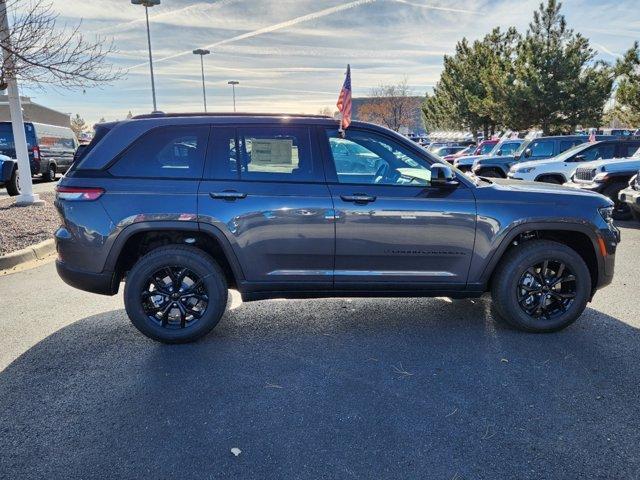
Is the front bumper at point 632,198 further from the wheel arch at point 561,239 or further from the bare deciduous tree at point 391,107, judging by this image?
the bare deciduous tree at point 391,107

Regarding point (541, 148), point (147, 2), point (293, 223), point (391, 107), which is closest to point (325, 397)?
point (293, 223)

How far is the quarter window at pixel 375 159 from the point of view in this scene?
4.00 meters

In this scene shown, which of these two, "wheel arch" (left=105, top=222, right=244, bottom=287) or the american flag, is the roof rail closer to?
the american flag

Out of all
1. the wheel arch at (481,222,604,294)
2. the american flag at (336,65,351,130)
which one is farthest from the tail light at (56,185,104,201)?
the wheel arch at (481,222,604,294)

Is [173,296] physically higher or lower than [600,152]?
lower

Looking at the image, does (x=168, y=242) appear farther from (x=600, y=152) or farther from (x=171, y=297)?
(x=600, y=152)

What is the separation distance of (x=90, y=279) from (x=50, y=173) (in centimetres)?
1746

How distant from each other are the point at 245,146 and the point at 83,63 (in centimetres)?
541

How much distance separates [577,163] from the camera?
1162cm

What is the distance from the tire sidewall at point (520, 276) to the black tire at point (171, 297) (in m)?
2.37

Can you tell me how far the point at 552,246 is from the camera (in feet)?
13.4

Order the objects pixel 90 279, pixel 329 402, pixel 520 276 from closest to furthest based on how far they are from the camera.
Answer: pixel 329 402 → pixel 90 279 → pixel 520 276

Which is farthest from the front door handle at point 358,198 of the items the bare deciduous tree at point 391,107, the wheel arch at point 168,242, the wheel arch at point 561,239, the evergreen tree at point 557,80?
the bare deciduous tree at point 391,107

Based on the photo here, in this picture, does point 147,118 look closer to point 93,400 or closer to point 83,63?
point 93,400
